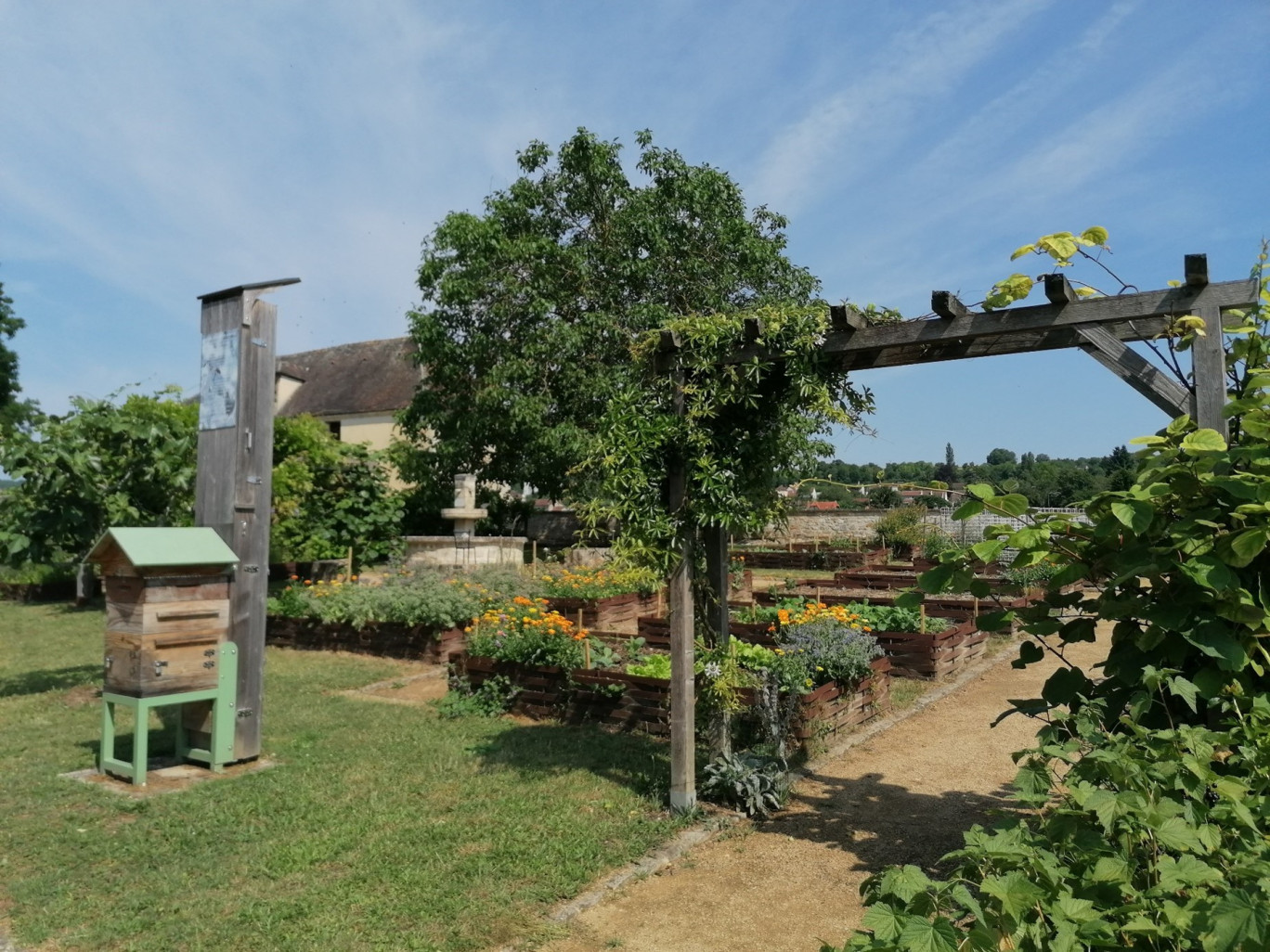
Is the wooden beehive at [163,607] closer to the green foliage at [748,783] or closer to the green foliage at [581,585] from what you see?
the green foliage at [748,783]

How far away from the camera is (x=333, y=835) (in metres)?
4.77

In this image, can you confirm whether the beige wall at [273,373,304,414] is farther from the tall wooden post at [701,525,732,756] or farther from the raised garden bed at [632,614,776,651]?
the tall wooden post at [701,525,732,756]

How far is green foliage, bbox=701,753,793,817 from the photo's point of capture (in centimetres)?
527

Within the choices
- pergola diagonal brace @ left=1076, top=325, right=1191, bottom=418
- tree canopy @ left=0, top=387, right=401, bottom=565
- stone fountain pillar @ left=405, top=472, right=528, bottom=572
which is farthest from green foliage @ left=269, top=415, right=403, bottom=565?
pergola diagonal brace @ left=1076, top=325, right=1191, bottom=418

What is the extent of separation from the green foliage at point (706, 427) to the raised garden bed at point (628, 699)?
1.95 meters

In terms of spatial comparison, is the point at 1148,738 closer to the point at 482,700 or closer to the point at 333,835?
the point at 333,835

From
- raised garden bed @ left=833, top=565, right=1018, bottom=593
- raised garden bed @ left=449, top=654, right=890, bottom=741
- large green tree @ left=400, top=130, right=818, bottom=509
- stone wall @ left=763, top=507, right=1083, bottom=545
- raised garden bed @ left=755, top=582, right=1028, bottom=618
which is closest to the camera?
raised garden bed @ left=449, top=654, right=890, bottom=741

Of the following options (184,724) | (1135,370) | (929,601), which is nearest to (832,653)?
(1135,370)

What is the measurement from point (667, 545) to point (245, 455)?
324cm

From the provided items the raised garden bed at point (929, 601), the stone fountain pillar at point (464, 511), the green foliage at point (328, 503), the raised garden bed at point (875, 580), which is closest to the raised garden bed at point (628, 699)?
the raised garden bed at point (929, 601)

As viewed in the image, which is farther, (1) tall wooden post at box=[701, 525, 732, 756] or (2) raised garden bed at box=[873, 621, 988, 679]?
(2) raised garden bed at box=[873, 621, 988, 679]

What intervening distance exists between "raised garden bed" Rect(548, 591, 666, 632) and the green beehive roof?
5.69 m

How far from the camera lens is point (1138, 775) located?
7.95ft

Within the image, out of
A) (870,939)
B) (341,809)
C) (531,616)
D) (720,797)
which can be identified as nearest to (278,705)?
(531,616)
